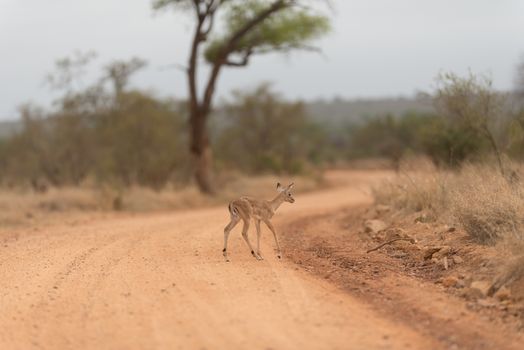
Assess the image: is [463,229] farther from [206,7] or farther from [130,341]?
[206,7]

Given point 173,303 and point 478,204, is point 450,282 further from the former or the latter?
point 173,303

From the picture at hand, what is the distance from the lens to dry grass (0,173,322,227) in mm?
19000

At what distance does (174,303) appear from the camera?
7.63 metres

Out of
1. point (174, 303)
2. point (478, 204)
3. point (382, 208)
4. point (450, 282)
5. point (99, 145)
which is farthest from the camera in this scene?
point (99, 145)

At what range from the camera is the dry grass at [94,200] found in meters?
19.0

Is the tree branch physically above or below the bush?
above

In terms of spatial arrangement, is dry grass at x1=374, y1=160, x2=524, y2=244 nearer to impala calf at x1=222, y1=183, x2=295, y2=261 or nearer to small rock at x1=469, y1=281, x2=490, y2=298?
small rock at x1=469, y1=281, x2=490, y2=298

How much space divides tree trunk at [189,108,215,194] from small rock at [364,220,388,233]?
42.8 ft

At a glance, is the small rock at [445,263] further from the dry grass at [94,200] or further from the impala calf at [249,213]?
the dry grass at [94,200]

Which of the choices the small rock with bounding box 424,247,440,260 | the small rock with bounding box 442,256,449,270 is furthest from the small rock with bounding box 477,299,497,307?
the small rock with bounding box 424,247,440,260

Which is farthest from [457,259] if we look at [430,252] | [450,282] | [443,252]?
[450,282]

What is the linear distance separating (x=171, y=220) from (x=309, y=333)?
36.9 feet

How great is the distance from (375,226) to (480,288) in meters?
5.61

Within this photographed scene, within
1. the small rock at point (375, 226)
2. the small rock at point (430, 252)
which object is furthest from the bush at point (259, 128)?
the small rock at point (430, 252)
